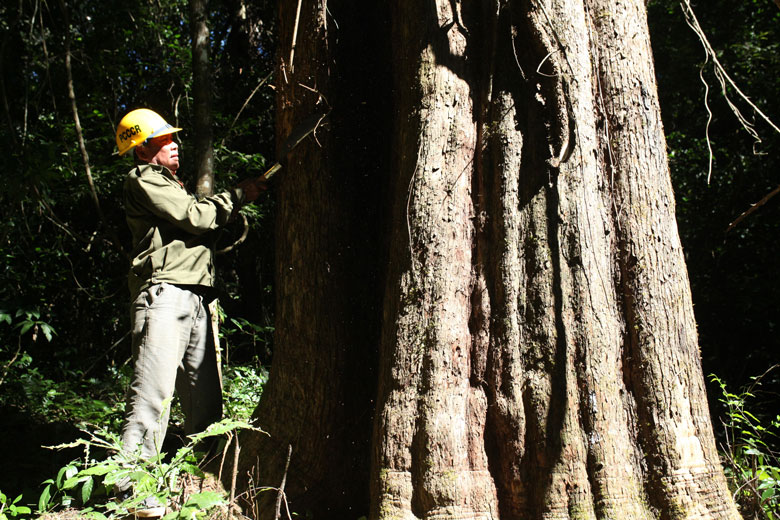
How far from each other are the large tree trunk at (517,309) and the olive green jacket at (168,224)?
666 millimetres

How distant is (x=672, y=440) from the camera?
2361 mm

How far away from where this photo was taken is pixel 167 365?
322 cm

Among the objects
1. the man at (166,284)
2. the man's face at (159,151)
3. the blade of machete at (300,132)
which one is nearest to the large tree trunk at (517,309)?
the blade of machete at (300,132)

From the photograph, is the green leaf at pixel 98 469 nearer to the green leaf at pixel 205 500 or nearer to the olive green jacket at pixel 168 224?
the green leaf at pixel 205 500

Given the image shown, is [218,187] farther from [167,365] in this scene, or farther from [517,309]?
[517,309]

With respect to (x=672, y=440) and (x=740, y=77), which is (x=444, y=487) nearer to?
(x=672, y=440)

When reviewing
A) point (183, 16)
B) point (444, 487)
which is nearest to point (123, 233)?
point (183, 16)

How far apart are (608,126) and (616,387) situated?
3.55 ft

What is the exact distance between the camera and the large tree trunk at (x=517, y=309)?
7.77 ft

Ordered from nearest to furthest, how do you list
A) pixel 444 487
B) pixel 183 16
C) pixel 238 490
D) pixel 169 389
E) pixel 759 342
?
pixel 444 487, pixel 238 490, pixel 169 389, pixel 759 342, pixel 183 16

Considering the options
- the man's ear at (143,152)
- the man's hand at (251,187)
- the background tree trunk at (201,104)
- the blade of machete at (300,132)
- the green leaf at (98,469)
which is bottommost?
the green leaf at (98,469)

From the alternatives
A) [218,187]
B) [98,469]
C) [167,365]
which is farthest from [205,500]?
[218,187]

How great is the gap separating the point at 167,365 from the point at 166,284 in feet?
1.36

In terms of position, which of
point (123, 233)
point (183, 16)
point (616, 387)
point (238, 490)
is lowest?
point (238, 490)
